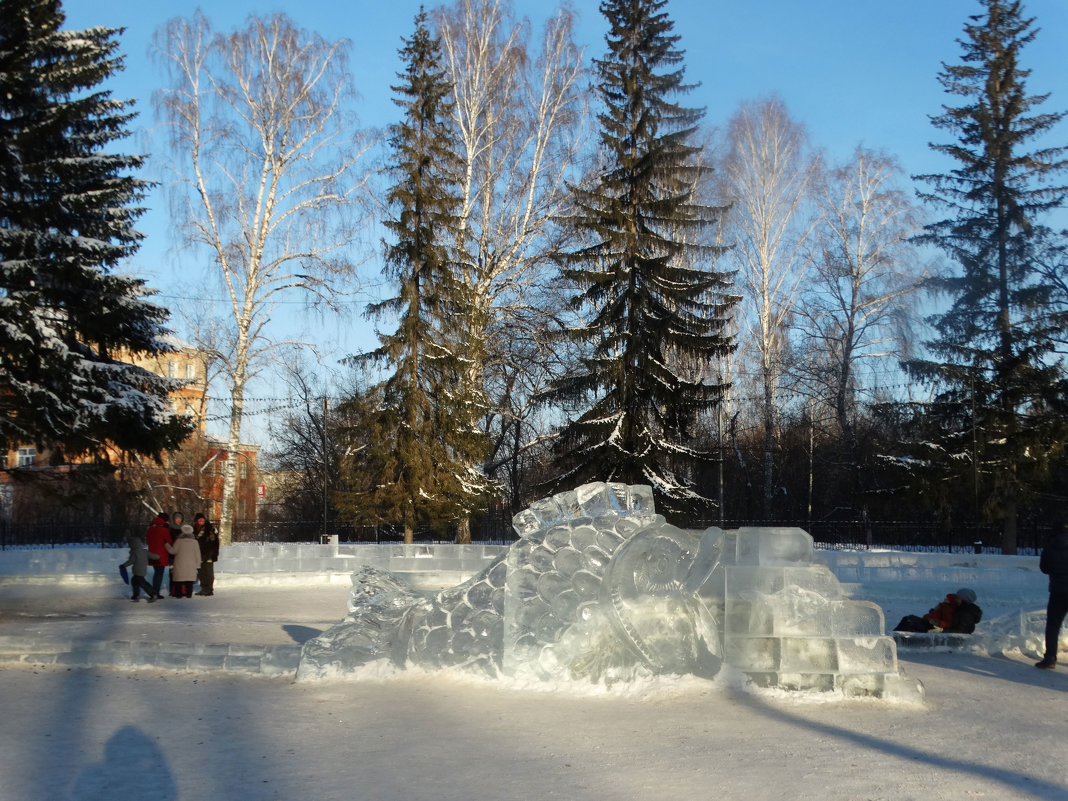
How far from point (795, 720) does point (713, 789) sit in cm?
216

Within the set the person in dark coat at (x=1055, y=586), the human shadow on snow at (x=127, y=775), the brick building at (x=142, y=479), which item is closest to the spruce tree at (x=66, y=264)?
the brick building at (x=142, y=479)

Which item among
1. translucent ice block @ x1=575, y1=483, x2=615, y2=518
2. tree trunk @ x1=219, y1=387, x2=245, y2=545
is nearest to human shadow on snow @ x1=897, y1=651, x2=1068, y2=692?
translucent ice block @ x1=575, y1=483, x2=615, y2=518

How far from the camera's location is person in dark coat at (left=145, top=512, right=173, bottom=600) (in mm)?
17750

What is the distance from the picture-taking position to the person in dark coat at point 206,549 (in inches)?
751

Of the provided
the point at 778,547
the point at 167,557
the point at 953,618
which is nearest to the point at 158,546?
the point at 167,557

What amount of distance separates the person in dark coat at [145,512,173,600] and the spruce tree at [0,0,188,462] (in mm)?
2150

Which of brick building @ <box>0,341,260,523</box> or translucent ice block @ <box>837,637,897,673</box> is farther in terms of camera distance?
brick building @ <box>0,341,260,523</box>

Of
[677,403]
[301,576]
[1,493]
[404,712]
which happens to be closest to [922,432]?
[677,403]

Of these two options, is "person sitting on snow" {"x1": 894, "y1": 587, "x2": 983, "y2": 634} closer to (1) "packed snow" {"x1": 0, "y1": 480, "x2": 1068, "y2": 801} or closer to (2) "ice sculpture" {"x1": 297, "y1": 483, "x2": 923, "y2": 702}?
(1) "packed snow" {"x1": 0, "y1": 480, "x2": 1068, "y2": 801}

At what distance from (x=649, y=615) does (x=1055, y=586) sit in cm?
452

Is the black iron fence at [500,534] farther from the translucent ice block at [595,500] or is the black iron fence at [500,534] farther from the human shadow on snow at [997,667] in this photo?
the translucent ice block at [595,500]

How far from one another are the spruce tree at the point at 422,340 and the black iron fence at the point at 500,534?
7.66ft

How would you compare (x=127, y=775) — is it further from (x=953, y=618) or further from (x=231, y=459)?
(x=231, y=459)

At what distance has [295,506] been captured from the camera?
40.5 metres
